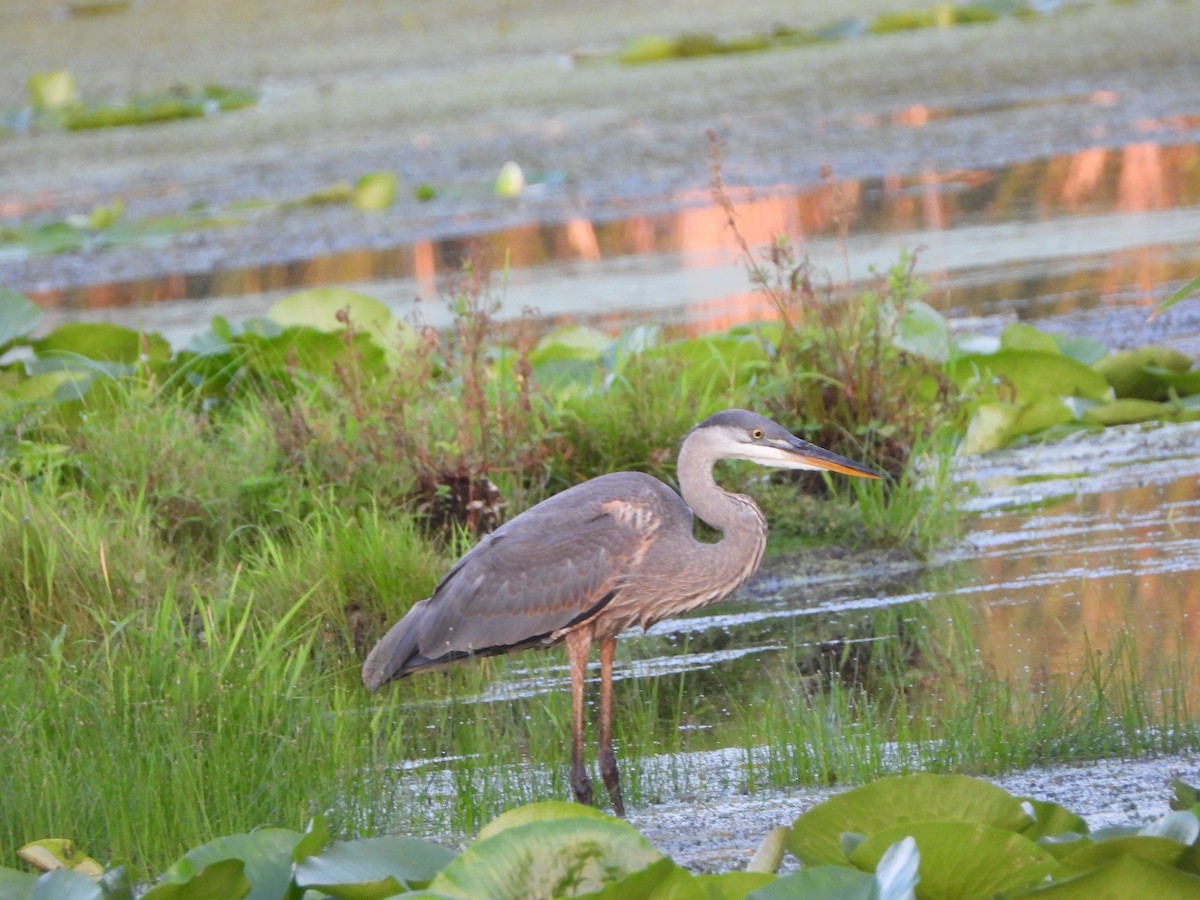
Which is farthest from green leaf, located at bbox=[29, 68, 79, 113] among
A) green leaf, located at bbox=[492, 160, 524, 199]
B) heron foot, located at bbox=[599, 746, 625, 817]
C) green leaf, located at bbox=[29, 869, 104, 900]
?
green leaf, located at bbox=[29, 869, 104, 900]

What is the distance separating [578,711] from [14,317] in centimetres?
404

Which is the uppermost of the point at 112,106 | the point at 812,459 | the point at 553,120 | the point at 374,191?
the point at 112,106

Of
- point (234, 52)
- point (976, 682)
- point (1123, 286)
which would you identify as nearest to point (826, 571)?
point (976, 682)

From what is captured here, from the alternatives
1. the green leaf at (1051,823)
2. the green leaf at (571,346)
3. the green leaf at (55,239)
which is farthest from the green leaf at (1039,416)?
the green leaf at (55,239)

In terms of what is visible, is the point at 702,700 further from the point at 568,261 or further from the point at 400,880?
the point at 568,261

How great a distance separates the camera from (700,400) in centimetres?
720

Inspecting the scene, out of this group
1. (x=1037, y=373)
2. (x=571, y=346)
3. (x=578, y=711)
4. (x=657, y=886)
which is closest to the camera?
(x=657, y=886)

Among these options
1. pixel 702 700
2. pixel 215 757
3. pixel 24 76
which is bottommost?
pixel 702 700

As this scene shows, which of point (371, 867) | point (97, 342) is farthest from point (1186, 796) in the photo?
point (97, 342)

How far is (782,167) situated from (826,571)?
932 cm

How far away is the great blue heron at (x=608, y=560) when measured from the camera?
487cm

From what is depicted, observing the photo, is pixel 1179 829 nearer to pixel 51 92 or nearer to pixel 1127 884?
pixel 1127 884

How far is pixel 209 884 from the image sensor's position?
2959 millimetres

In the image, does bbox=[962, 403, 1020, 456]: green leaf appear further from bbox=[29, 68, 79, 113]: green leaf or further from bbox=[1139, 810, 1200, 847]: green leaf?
bbox=[29, 68, 79, 113]: green leaf
